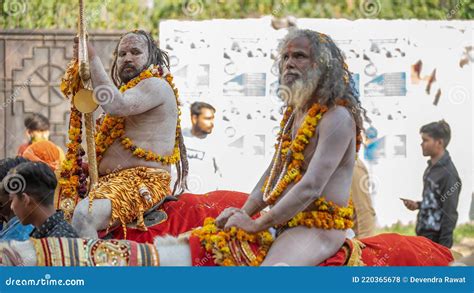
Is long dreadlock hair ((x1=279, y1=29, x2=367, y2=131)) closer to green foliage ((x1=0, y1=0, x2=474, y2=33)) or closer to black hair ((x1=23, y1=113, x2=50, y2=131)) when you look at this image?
green foliage ((x1=0, y1=0, x2=474, y2=33))

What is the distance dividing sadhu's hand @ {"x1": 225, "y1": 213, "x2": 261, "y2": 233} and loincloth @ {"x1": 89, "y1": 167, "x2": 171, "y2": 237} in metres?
0.75

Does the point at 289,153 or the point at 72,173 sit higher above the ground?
the point at 289,153

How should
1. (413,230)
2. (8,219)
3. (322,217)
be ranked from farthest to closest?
1. (413,230)
2. (8,219)
3. (322,217)

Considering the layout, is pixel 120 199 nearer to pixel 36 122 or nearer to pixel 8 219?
pixel 8 219

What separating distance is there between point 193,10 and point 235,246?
1.69 meters

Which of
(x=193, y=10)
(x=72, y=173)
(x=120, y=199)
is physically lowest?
(x=120, y=199)

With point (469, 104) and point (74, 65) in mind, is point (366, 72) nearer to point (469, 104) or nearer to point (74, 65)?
point (469, 104)

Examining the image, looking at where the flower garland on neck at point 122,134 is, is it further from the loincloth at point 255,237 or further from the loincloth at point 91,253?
the loincloth at point 255,237

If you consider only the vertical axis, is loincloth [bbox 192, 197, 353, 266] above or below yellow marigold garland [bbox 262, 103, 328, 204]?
below

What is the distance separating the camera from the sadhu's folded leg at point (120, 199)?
15.1 feet

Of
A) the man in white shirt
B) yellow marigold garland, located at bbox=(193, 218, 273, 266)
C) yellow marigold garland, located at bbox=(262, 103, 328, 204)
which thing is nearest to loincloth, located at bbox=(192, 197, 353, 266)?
yellow marigold garland, located at bbox=(193, 218, 273, 266)

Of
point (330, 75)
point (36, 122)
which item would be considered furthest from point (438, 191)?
point (36, 122)

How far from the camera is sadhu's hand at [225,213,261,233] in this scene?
4043 mm

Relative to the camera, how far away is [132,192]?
475cm
